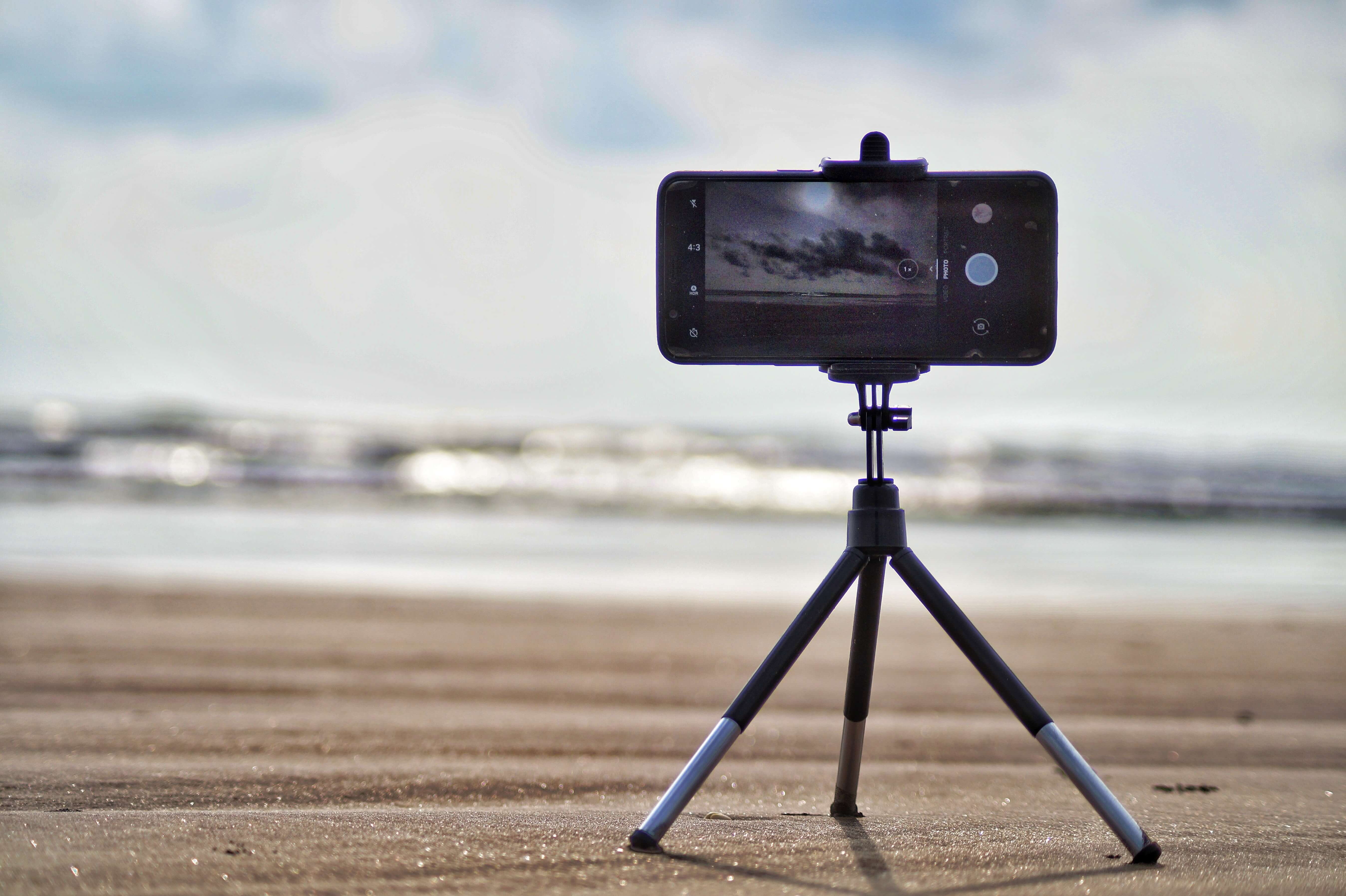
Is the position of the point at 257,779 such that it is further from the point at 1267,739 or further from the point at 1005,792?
the point at 1267,739

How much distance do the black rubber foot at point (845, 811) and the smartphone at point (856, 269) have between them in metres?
0.92

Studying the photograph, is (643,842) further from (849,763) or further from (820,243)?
(820,243)

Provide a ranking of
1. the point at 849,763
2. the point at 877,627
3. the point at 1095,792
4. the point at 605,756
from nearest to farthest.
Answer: the point at 1095,792 → the point at 877,627 → the point at 849,763 → the point at 605,756

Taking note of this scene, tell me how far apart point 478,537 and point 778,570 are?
3.67 m

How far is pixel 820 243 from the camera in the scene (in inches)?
57.9

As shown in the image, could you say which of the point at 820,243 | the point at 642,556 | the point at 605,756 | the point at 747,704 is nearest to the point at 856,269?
the point at 820,243

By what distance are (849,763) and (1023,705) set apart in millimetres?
401

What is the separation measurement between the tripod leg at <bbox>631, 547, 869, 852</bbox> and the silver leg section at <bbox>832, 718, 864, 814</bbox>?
284mm

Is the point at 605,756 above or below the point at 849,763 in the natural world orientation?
below

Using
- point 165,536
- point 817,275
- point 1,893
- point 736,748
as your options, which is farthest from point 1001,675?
point 165,536

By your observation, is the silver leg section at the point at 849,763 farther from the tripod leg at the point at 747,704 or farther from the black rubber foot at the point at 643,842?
the black rubber foot at the point at 643,842

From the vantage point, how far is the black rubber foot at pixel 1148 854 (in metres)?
1.48

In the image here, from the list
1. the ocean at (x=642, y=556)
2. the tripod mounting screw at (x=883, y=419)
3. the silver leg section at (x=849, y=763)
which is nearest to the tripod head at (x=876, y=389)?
the tripod mounting screw at (x=883, y=419)

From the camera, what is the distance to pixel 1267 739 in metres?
2.78
